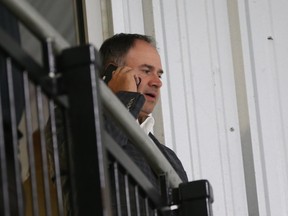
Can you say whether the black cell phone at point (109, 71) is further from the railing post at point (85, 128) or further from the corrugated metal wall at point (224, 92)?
the railing post at point (85, 128)

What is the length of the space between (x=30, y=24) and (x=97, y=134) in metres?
0.32

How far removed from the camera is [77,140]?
76.5 inches

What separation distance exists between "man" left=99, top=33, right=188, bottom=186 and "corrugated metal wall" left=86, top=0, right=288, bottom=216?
0.75 m

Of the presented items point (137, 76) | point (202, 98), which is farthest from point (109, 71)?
point (202, 98)

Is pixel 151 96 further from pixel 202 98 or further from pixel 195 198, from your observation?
pixel 195 198

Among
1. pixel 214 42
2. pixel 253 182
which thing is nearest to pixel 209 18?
pixel 214 42

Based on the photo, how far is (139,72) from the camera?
153 inches

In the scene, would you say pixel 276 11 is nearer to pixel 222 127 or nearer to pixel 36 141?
pixel 222 127

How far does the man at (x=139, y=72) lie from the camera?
3652 mm

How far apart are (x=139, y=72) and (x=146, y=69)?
0.05 meters

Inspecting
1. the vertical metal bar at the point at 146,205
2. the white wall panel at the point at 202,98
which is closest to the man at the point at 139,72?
the white wall panel at the point at 202,98

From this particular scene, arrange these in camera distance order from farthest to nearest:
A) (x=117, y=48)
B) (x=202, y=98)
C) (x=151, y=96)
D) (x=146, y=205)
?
(x=202, y=98), (x=117, y=48), (x=151, y=96), (x=146, y=205)

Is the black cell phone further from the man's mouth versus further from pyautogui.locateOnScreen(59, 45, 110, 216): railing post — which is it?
pyautogui.locateOnScreen(59, 45, 110, 216): railing post

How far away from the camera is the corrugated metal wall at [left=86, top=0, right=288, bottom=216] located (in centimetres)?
479
